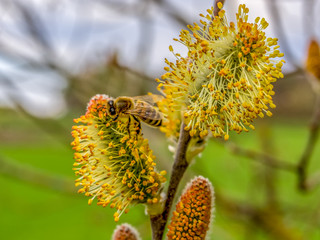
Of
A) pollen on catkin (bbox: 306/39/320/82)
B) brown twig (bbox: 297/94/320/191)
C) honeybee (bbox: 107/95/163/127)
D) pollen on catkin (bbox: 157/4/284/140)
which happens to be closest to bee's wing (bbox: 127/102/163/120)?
honeybee (bbox: 107/95/163/127)

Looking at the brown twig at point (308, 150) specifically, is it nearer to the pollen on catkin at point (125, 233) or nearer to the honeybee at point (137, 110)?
the honeybee at point (137, 110)

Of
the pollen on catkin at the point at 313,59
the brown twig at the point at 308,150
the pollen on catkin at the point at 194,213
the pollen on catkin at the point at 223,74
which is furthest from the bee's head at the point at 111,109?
the brown twig at the point at 308,150

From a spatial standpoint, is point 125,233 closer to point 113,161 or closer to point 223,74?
point 113,161

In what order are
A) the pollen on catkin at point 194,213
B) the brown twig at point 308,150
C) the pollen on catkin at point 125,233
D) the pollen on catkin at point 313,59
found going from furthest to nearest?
the brown twig at point 308,150
the pollen on catkin at point 313,59
the pollen on catkin at point 125,233
the pollen on catkin at point 194,213

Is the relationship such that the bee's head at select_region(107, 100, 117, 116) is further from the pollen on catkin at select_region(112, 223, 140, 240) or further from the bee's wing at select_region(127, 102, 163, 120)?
the pollen on catkin at select_region(112, 223, 140, 240)

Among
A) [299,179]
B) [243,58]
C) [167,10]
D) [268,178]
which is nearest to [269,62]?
[243,58]
